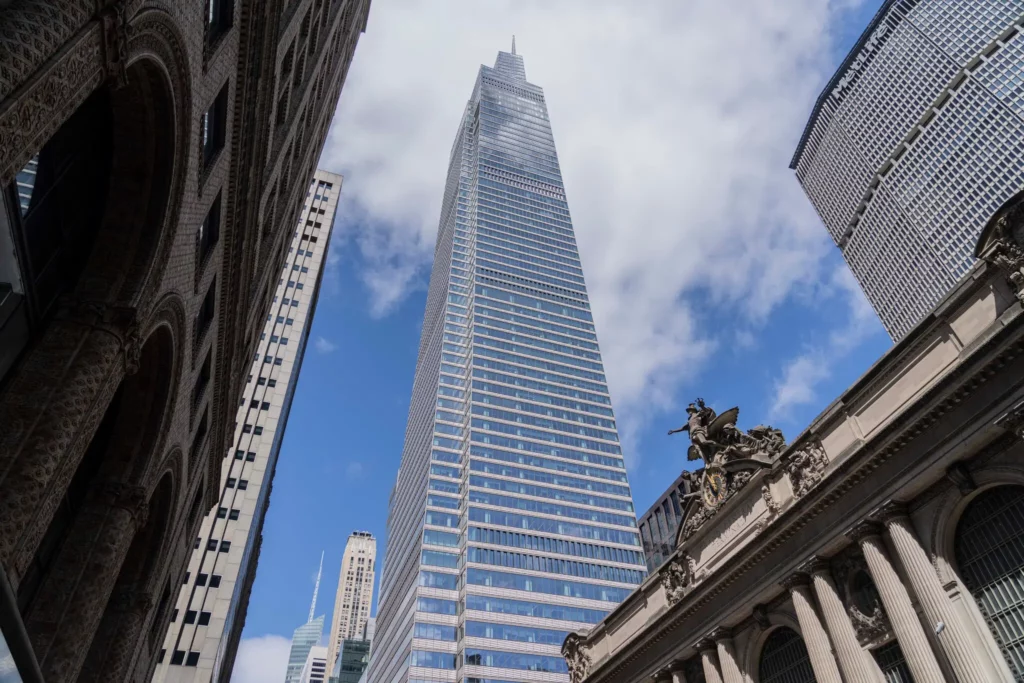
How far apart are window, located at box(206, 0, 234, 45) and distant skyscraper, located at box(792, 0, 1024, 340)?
97.8 metres

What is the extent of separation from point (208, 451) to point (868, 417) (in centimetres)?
2543

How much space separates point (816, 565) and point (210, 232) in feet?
72.3

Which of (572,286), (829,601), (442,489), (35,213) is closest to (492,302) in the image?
(572,286)

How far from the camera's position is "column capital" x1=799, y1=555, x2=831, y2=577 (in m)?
22.5

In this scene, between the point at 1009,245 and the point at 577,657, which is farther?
the point at 577,657

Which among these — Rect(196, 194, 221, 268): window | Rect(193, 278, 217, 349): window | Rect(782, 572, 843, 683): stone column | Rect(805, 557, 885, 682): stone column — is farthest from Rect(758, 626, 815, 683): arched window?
Rect(196, 194, 221, 268): window

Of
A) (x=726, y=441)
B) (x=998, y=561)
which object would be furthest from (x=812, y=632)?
(x=726, y=441)

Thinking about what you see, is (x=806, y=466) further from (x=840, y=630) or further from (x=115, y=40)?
(x=115, y=40)

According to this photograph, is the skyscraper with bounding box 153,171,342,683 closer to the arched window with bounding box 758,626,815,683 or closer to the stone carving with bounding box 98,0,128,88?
the arched window with bounding box 758,626,815,683

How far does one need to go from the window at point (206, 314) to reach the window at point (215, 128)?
14.2 feet

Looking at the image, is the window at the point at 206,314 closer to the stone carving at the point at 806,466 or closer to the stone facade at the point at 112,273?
the stone facade at the point at 112,273

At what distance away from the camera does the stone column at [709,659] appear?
2651 centimetres

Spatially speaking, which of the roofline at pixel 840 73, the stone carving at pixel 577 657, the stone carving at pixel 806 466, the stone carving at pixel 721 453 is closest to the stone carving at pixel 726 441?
the stone carving at pixel 721 453

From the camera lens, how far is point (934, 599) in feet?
60.1
